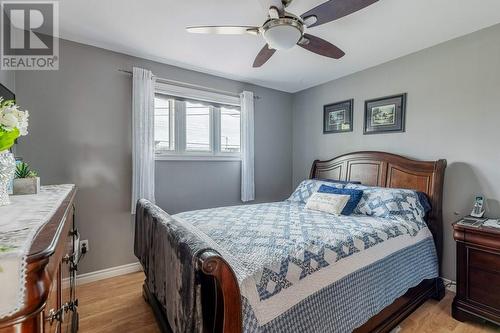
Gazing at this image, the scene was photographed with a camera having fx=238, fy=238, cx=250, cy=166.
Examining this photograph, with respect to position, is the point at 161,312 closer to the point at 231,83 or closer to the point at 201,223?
the point at 201,223

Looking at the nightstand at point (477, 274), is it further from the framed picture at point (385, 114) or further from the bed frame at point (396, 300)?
the framed picture at point (385, 114)

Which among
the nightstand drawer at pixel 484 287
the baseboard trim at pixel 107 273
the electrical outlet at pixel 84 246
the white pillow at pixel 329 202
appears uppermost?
the white pillow at pixel 329 202

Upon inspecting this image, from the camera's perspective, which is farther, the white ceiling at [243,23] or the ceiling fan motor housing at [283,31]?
the white ceiling at [243,23]

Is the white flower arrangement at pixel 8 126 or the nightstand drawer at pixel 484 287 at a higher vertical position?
the white flower arrangement at pixel 8 126

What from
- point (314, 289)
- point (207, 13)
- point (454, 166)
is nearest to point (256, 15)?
point (207, 13)

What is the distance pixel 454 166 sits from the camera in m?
2.38

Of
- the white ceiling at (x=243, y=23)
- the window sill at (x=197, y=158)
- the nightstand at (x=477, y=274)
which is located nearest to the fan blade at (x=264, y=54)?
the white ceiling at (x=243, y=23)

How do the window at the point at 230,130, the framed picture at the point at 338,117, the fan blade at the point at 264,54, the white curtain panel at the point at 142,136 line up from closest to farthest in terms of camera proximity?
the fan blade at the point at 264,54 → the white curtain panel at the point at 142,136 → the framed picture at the point at 338,117 → the window at the point at 230,130

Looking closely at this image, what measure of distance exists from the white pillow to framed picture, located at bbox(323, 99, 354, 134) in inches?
49.6

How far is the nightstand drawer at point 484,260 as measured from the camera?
1.80 meters

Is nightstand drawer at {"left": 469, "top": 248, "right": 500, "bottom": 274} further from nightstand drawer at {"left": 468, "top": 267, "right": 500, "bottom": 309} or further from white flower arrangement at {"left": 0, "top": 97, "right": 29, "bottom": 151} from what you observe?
white flower arrangement at {"left": 0, "top": 97, "right": 29, "bottom": 151}

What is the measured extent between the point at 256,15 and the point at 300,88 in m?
2.14

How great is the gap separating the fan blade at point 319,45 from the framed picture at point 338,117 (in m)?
1.35

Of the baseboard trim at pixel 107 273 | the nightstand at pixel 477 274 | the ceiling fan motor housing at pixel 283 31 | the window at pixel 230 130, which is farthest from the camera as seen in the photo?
the window at pixel 230 130
